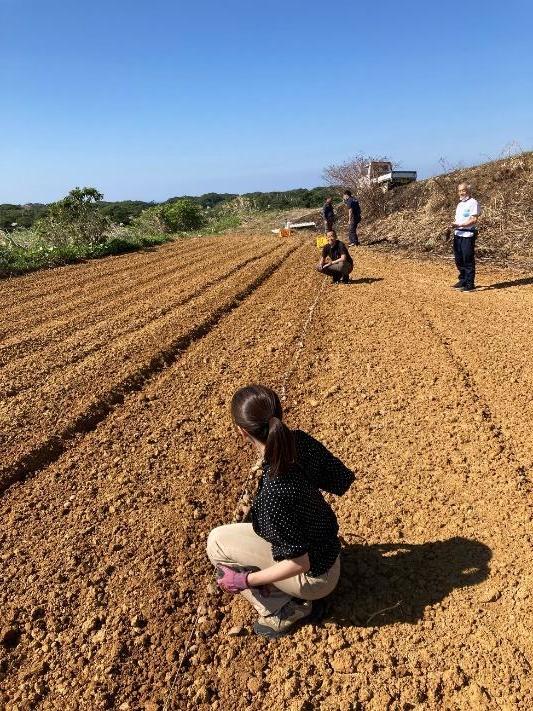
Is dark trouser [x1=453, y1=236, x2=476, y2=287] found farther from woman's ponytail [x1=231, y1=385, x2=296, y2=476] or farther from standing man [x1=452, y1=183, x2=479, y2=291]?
woman's ponytail [x1=231, y1=385, x2=296, y2=476]

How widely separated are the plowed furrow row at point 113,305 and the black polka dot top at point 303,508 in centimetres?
387

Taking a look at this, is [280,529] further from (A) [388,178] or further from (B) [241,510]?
(A) [388,178]

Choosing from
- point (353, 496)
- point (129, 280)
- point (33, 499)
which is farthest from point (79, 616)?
point (129, 280)

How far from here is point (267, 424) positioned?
182cm

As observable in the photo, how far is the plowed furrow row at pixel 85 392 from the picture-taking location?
11.9 ft

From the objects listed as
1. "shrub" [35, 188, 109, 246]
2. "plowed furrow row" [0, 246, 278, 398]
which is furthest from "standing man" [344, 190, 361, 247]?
"shrub" [35, 188, 109, 246]

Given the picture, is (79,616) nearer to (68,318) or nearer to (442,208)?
(68,318)

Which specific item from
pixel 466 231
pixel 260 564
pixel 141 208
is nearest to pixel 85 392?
pixel 260 564

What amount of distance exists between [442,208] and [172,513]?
13.2 meters

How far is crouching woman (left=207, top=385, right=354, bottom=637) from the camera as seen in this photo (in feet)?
6.02

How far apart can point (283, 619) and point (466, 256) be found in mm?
5886

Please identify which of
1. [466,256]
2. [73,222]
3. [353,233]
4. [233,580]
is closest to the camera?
[233,580]

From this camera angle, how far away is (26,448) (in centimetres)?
362

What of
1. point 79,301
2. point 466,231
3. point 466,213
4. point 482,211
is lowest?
point 79,301
